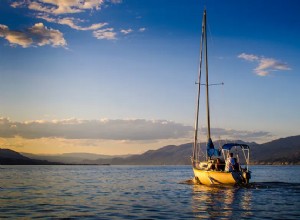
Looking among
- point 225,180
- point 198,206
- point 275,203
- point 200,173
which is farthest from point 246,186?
point 198,206

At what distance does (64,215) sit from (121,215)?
373cm

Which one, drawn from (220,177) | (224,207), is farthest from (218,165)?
(224,207)

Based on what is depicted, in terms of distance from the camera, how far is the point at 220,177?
136ft

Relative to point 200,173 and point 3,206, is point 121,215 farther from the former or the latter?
point 200,173

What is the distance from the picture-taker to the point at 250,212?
24.5 m

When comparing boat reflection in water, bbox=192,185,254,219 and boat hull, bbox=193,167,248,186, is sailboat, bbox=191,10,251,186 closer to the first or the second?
boat hull, bbox=193,167,248,186

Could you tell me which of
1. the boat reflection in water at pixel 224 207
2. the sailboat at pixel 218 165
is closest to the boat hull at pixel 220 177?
the sailboat at pixel 218 165

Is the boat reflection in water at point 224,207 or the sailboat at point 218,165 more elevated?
the sailboat at point 218,165

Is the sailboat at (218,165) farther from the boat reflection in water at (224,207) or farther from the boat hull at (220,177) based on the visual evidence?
the boat reflection in water at (224,207)

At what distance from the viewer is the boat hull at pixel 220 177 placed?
1591 inches

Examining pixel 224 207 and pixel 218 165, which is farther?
pixel 218 165

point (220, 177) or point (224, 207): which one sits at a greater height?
point (220, 177)

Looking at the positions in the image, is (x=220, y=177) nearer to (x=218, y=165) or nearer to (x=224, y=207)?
(x=218, y=165)

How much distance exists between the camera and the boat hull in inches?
1591
